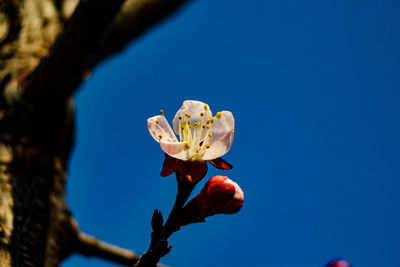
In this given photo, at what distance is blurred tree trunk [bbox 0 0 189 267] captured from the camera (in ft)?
2.94

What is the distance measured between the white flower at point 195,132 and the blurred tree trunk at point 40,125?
1.39ft

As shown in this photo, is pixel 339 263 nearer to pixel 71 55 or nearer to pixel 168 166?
pixel 168 166

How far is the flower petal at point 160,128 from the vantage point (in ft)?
2.31

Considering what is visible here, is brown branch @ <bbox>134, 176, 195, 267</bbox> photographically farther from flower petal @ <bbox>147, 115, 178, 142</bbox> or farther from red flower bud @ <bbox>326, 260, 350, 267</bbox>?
red flower bud @ <bbox>326, 260, 350, 267</bbox>

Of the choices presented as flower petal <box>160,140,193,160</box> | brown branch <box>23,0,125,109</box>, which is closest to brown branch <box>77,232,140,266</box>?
brown branch <box>23,0,125,109</box>

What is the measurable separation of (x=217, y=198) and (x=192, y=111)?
0.82 feet

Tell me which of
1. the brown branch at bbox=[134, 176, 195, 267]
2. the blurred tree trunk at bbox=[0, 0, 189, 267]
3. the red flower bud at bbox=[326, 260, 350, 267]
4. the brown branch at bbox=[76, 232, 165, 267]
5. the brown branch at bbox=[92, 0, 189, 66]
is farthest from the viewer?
the brown branch at bbox=[92, 0, 189, 66]

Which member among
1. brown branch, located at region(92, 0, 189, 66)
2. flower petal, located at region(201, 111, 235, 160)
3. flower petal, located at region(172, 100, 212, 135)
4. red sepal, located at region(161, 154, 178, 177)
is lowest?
red sepal, located at region(161, 154, 178, 177)

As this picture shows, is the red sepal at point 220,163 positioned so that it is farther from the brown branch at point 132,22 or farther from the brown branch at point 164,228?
the brown branch at point 132,22

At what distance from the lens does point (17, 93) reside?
1.10 m

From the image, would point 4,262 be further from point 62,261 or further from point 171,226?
Answer: point 62,261

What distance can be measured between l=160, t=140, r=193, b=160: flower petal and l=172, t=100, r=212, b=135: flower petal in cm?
15

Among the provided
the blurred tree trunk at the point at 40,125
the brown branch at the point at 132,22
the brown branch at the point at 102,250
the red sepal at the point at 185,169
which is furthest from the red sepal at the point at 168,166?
the brown branch at the point at 132,22

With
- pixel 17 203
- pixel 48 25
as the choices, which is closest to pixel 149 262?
pixel 17 203
